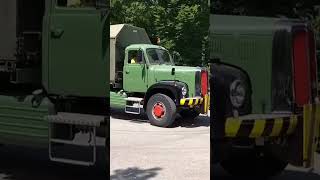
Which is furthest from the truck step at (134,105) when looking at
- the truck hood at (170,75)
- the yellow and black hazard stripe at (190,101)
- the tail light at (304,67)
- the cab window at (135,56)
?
the tail light at (304,67)

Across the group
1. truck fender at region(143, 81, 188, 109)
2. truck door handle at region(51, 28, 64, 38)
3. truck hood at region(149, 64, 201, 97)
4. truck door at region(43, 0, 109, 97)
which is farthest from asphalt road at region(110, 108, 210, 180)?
truck hood at region(149, 64, 201, 97)

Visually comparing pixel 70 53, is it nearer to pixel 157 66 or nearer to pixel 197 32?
pixel 197 32

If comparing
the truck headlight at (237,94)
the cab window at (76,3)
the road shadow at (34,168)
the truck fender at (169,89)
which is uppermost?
the cab window at (76,3)

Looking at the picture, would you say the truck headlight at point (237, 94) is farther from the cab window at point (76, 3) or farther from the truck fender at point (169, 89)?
the truck fender at point (169, 89)

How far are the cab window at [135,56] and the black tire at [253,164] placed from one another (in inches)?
149

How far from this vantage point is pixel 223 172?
3.41 m

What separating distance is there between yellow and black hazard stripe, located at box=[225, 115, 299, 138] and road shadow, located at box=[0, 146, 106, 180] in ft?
3.54

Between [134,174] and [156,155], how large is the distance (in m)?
0.23

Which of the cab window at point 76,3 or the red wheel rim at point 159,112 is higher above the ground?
the cab window at point 76,3

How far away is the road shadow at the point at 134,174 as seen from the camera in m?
3.92

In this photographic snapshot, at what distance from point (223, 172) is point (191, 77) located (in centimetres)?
396

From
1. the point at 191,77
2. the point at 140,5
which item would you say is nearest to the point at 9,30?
the point at 140,5

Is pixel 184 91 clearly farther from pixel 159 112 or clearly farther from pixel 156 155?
pixel 156 155

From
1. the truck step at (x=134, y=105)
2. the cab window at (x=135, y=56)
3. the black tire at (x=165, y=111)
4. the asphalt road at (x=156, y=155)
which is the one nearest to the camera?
the asphalt road at (x=156, y=155)
